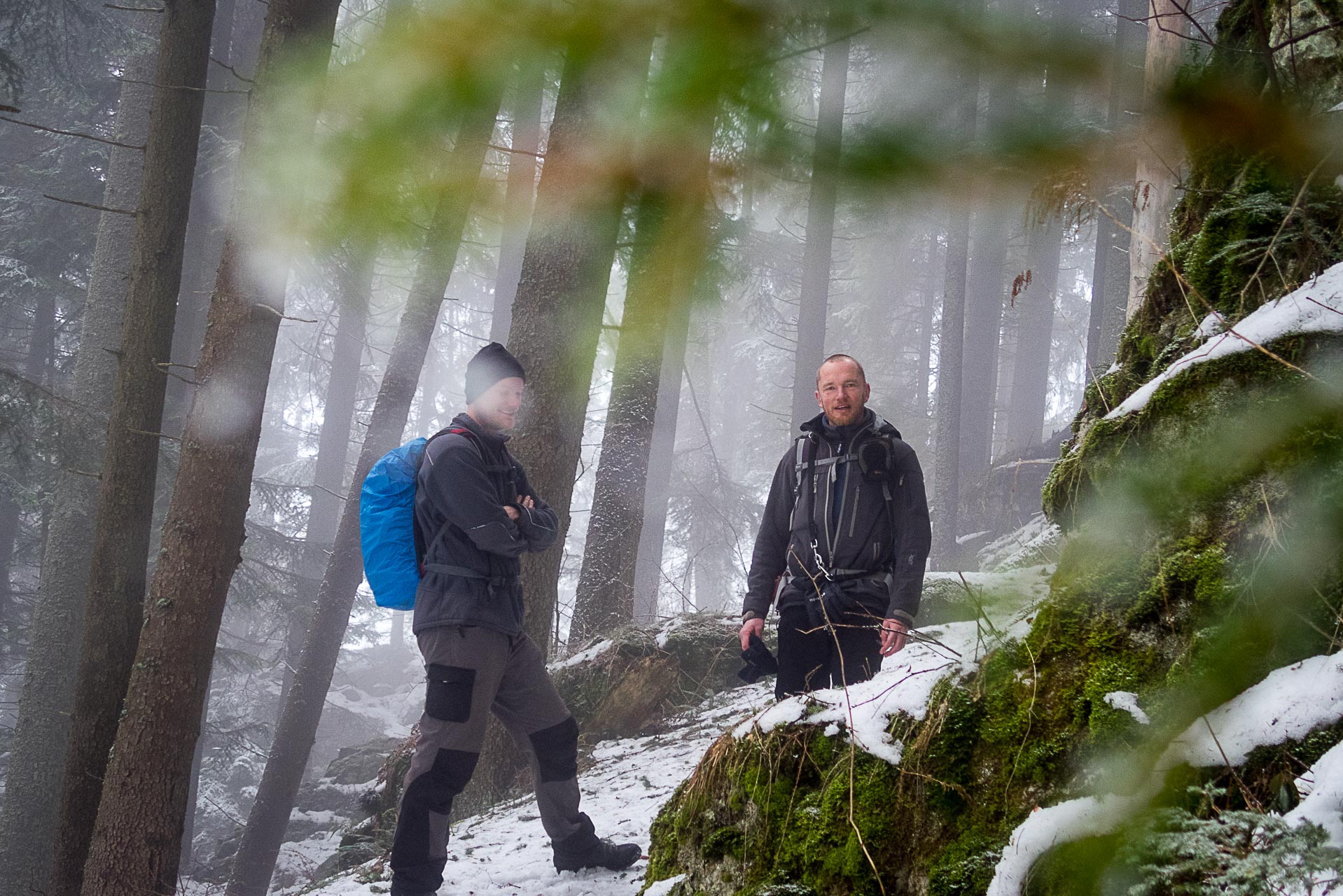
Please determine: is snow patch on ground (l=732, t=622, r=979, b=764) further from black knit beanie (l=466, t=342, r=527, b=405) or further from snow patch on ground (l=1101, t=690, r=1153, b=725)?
black knit beanie (l=466, t=342, r=527, b=405)

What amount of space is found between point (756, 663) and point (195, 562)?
152 inches

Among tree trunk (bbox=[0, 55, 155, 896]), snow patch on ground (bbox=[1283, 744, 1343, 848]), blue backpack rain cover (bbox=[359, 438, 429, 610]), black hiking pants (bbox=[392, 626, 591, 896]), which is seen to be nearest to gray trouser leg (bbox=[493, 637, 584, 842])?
black hiking pants (bbox=[392, 626, 591, 896])

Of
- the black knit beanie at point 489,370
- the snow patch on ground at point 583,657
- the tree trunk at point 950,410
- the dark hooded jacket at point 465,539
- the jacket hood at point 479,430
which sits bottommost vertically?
the snow patch on ground at point 583,657

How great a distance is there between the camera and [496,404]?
4426mm

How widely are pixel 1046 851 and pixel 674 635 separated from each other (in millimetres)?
6116

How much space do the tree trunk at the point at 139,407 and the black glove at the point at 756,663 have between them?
457 centimetres

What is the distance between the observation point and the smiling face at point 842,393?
4.03 meters

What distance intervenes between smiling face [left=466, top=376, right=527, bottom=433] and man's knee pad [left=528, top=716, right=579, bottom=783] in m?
1.56

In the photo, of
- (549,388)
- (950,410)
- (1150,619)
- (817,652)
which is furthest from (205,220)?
(1150,619)

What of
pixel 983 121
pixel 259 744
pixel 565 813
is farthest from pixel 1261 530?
pixel 259 744

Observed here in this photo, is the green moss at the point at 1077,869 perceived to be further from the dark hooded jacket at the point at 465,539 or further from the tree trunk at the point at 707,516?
the tree trunk at the point at 707,516

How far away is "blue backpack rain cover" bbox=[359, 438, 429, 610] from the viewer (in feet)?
13.7

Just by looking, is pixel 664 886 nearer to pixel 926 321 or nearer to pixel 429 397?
pixel 926 321

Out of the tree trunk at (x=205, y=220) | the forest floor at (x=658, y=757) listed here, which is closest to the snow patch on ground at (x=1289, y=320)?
the forest floor at (x=658, y=757)
